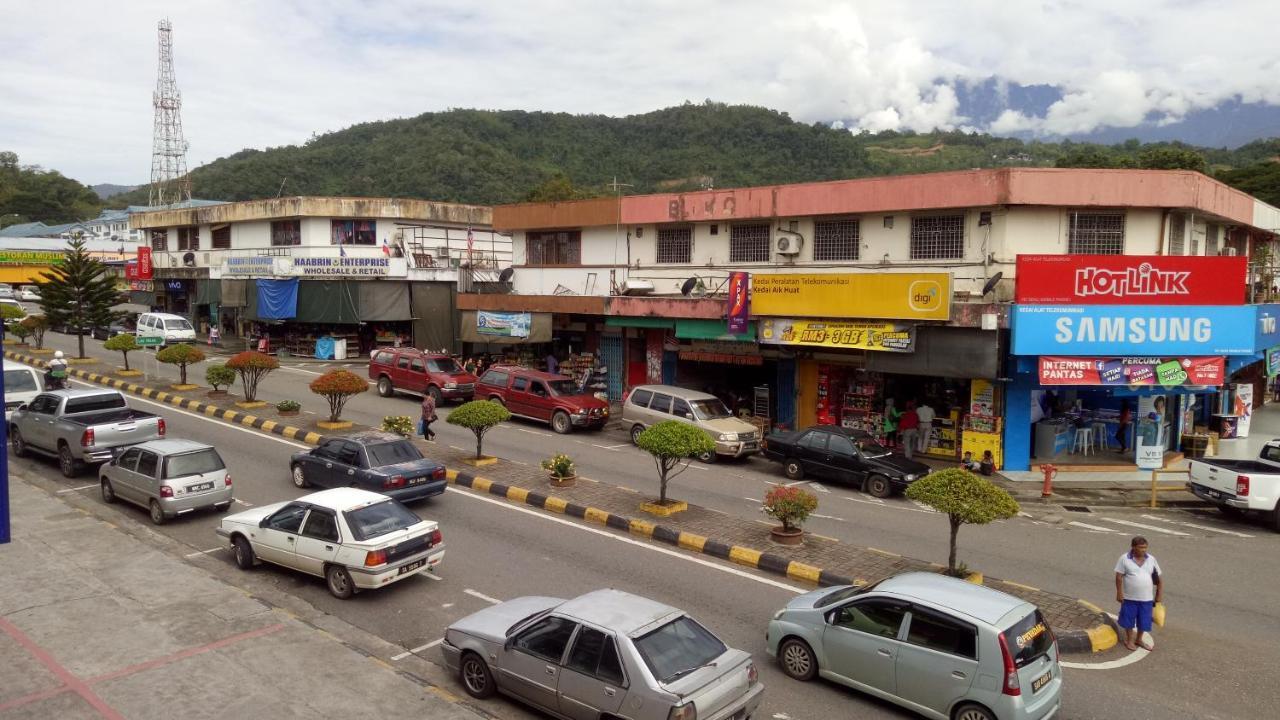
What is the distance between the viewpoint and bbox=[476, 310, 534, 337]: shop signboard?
1181 inches

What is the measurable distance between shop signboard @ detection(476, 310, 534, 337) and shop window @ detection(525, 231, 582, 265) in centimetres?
255

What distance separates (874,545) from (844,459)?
4513 millimetres

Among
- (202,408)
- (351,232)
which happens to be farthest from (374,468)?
(351,232)

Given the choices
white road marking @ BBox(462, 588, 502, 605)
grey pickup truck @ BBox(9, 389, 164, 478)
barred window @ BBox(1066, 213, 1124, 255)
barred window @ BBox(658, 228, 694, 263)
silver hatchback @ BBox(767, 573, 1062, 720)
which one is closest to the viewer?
silver hatchback @ BBox(767, 573, 1062, 720)

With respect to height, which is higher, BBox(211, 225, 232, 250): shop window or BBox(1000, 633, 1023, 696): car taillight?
BBox(211, 225, 232, 250): shop window

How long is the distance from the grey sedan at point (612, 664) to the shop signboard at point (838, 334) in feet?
47.3

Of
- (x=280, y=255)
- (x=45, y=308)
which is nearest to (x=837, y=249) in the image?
(x=280, y=255)

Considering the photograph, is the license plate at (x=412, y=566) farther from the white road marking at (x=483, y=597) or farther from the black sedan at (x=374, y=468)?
the black sedan at (x=374, y=468)

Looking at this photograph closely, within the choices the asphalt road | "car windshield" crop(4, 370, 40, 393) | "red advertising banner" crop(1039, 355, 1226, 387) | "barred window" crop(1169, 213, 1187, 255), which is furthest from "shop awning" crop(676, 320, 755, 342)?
"car windshield" crop(4, 370, 40, 393)

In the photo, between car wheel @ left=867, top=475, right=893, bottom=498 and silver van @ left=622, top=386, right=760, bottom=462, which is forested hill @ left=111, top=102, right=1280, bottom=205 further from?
car wheel @ left=867, top=475, right=893, bottom=498

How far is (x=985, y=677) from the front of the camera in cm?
771

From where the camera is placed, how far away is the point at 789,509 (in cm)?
1343

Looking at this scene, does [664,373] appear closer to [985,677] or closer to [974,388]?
[974,388]

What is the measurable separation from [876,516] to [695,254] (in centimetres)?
1264
